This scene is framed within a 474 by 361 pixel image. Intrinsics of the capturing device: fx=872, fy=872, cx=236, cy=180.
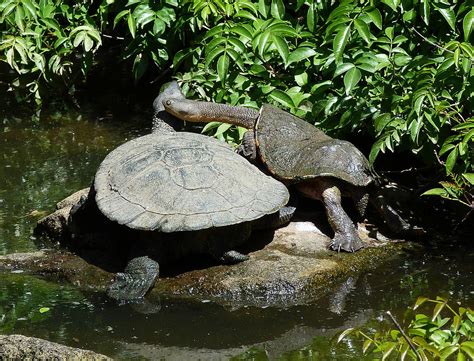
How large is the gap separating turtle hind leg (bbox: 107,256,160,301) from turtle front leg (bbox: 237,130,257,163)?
1315 mm

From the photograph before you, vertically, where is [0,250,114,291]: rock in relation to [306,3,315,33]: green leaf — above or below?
below

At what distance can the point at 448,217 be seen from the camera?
674 centimetres

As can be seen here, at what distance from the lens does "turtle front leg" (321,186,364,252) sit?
20.2 feet

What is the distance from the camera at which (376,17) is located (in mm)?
6402

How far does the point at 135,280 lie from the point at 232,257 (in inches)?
26.7

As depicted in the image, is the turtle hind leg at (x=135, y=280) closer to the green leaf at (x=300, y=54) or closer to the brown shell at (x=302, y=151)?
the brown shell at (x=302, y=151)

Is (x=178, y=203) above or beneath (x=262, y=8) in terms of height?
beneath

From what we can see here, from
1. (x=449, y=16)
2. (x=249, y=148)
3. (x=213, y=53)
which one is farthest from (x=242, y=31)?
(x=449, y=16)

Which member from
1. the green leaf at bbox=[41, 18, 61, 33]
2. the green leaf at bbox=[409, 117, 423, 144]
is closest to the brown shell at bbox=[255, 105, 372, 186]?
the green leaf at bbox=[409, 117, 423, 144]

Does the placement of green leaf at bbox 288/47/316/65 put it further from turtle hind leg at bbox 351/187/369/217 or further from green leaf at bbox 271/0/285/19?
turtle hind leg at bbox 351/187/369/217

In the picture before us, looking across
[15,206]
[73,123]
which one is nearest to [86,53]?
[73,123]

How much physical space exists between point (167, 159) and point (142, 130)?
296cm

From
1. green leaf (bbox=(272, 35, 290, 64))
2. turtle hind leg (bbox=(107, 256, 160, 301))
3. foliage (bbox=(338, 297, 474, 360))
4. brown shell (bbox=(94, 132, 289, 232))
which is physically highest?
foliage (bbox=(338, 297, 474, 360))

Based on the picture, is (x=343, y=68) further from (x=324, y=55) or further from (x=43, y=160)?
(x=43, y=160)
